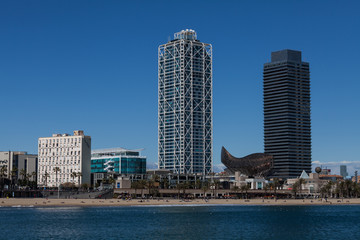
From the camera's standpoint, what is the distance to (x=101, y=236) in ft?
329

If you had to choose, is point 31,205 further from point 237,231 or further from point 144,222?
point 237,231

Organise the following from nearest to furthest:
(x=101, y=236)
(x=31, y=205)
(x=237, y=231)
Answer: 1. (x=101, y=236)
2. (x=237, y=231)
3. (x=31, y=205)

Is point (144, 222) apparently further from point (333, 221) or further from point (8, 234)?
point (333, 221)

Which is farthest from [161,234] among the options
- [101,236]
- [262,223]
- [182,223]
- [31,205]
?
[31,205]

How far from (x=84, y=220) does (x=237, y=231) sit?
127 feet

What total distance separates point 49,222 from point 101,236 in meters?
30.6

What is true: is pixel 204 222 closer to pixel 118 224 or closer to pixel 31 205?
pixel 118 224

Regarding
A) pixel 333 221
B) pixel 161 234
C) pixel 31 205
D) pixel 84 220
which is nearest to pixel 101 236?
pixel 161 234

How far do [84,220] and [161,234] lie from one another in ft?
113

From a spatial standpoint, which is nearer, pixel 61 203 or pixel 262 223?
pixel 262 223

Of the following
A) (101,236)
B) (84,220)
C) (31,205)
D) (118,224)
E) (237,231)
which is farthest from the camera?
(31,205)

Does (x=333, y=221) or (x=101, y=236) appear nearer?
(x=101, y=236)

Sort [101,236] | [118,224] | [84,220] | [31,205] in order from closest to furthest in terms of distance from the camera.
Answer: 1. [101,236]
2. [118,224]
3. [84,220]
4. [31,205]

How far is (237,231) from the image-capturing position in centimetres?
11031
